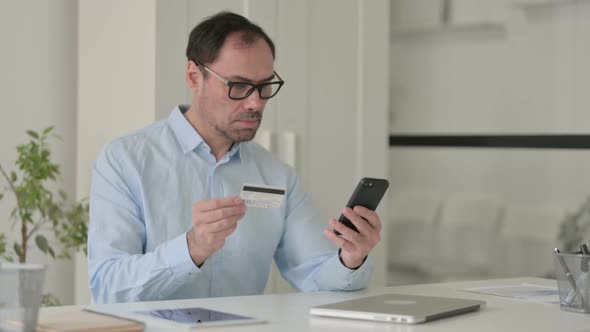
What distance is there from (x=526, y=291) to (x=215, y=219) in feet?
2.86

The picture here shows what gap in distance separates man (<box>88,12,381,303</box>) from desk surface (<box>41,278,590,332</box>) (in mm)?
263

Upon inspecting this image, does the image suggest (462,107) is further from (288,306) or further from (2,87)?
(288,306)

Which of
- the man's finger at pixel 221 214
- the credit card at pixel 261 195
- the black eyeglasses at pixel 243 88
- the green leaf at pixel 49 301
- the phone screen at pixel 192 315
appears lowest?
the green leaf at pixel 49 301

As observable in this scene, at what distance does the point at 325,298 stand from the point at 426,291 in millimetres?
319

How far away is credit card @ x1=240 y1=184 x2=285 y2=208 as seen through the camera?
2.13 metres

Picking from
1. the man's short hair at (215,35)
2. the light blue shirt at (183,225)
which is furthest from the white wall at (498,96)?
the man's short hair at (215,35)

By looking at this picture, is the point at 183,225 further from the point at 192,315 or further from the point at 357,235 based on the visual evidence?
the point at 192,315

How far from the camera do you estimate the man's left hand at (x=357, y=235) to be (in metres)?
2.34

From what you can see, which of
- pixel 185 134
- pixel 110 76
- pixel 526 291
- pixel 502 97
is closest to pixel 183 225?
pixel 185 134

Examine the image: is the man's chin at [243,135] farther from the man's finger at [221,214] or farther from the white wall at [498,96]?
the white wall at [498,96]

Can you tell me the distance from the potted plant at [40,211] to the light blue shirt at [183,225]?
696 millimetres

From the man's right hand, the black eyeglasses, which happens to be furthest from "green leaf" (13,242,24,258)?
the man's right hand

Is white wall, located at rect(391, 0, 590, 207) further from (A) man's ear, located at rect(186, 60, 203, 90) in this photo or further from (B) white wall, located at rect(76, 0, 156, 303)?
(A) man's ear, located at rect(186, 60, 203, 90)

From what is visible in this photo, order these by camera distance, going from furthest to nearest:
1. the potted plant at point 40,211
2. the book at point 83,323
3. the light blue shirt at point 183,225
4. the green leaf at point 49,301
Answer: the green leaf at point 49,301 → the potted plant at point 40,211 → the light blue shirt at point 183,225 → the book at point 83,323
